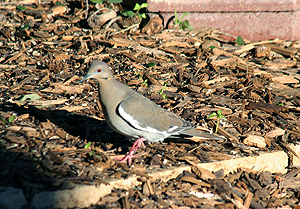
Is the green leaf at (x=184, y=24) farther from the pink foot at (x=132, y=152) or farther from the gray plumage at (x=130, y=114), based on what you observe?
the pink foot at (x=132, y=152)

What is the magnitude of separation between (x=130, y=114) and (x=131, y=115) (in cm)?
2

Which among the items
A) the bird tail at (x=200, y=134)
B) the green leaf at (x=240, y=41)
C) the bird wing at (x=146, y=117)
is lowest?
the bird tail at (x=200, y=134)

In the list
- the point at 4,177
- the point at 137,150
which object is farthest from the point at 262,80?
the point at 4,177

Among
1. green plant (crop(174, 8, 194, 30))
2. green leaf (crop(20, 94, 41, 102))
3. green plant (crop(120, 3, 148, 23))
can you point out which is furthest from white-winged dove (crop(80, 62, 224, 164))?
green plant (crop(174, 8, 194, 30))

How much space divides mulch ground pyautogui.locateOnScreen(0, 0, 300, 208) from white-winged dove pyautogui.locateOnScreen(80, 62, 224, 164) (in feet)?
0.76

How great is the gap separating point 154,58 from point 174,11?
5.21 ft

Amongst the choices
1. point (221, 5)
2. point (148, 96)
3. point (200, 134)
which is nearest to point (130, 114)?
point (200, 134)

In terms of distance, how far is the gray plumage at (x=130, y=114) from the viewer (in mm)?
3521

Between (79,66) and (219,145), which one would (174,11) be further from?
(219,145)

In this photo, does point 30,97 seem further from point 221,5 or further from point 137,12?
point 221,5

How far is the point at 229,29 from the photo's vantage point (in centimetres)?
680

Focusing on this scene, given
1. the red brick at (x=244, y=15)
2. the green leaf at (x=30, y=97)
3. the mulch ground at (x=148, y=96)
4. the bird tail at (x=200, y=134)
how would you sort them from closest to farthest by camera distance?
1. the mulch ground at (x=148, y=96)
2. the bird tail at (x=200, y=134)
3. the green leaf at (x=30, y=97)
4. the red brick at (x=244, y=15)

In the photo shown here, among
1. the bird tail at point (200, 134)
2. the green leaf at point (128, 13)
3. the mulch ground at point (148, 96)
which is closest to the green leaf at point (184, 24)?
the mulch ground at point (148, 96)

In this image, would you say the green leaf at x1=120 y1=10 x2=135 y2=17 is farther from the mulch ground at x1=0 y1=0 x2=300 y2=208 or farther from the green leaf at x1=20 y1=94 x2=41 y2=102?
the green leaf at x1=20 y1=94 x2=41 y2=102
